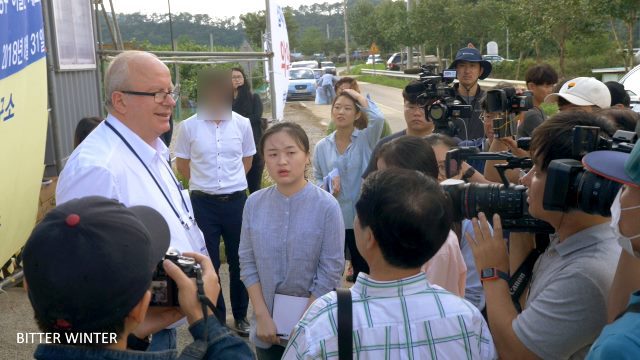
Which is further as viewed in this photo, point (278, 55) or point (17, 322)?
point (278, 55)

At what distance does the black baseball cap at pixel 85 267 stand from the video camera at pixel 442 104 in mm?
3285

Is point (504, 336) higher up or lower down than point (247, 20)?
lower down

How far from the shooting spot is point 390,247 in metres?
1.97

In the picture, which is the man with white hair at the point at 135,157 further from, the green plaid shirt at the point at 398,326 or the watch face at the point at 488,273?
the watch face at the point at 488,273

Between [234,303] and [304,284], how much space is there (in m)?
1.97

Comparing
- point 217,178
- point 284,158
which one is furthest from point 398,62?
point 284,158

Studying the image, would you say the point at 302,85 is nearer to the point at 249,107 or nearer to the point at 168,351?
the point at 249,107

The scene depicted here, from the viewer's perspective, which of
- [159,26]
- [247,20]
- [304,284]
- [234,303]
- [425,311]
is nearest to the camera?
[425,311]

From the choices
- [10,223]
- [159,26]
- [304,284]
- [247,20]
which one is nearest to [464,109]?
[304,284]

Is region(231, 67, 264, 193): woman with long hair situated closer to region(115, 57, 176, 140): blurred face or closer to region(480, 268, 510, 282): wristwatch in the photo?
region(115, 57, 176, 140): blurred face

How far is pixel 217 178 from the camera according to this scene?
5188 millimetres

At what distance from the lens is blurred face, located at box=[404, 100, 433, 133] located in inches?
188

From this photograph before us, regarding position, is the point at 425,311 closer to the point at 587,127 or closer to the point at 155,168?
the point at 587,127

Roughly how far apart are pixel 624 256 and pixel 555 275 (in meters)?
0.29
